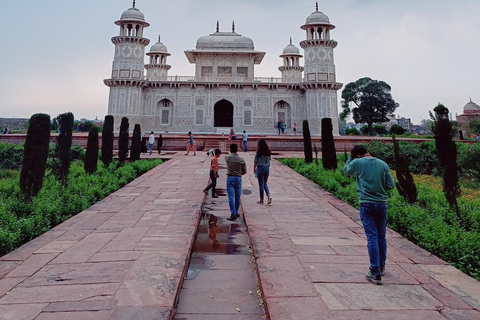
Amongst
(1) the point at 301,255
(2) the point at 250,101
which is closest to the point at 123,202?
(1) the point at 301,255

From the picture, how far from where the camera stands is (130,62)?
80.9 ft

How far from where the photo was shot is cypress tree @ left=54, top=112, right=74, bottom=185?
7566 millimetres

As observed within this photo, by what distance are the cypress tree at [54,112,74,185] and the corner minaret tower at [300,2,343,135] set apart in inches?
777

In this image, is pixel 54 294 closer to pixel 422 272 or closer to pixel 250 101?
pixel 422 272

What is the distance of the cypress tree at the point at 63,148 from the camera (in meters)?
7.57

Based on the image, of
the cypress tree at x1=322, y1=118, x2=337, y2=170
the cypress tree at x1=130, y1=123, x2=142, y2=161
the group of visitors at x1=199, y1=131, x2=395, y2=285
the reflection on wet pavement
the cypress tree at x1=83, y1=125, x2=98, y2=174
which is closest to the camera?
the reflection on wet pavement

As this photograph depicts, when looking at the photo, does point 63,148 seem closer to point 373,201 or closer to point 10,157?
point 373,201

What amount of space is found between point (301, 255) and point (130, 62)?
25.0m

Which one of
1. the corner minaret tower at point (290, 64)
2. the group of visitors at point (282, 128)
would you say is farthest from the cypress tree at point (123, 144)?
the corner minaret tower at point (290, 64)

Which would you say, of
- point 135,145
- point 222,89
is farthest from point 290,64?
point 135,145

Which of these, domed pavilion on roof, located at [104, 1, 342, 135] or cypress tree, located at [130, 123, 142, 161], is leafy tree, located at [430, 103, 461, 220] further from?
domed pavilion on roof, located at [104, 1, 342, 135]

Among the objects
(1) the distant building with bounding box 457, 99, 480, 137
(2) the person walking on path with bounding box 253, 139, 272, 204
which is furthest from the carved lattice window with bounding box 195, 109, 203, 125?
(1) the distant building with bounding box 457, 99, 480, 137

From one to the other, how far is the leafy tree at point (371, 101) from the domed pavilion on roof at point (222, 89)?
1745cm

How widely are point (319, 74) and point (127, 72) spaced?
1566 centimetres
